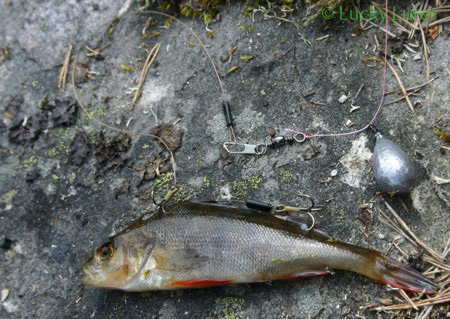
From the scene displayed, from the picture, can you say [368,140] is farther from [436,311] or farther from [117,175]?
[117,175]

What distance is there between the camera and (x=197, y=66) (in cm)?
488

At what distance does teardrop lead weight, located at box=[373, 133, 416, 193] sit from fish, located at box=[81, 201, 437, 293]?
1.89 feet

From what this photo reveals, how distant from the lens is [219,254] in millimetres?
3920

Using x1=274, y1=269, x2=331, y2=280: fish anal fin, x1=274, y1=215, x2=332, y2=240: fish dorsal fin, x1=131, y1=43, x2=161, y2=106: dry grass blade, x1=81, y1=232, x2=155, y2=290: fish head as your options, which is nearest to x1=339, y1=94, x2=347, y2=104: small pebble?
x1=274, y1=215, x2=332, y2=240: fish dorsal fin

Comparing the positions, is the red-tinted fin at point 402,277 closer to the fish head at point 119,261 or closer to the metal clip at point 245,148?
the metal clip at point 245,148

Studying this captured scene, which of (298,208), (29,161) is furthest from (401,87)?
(29,161)

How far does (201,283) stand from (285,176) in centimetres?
125

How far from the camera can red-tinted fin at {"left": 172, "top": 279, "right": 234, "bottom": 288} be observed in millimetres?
3943

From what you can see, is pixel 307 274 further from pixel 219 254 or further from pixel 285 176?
pixel 285 176

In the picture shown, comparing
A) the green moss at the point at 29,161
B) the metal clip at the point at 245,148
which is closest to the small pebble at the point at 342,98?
the metal clip at the point at 245,148

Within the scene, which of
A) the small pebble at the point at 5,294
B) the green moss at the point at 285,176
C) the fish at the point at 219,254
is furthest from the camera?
the small pebble at the point at 5,294

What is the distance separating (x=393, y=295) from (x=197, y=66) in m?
2.91

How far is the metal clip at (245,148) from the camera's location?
4.42 metres

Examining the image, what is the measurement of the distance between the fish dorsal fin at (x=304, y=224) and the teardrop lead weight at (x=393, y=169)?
64cm
